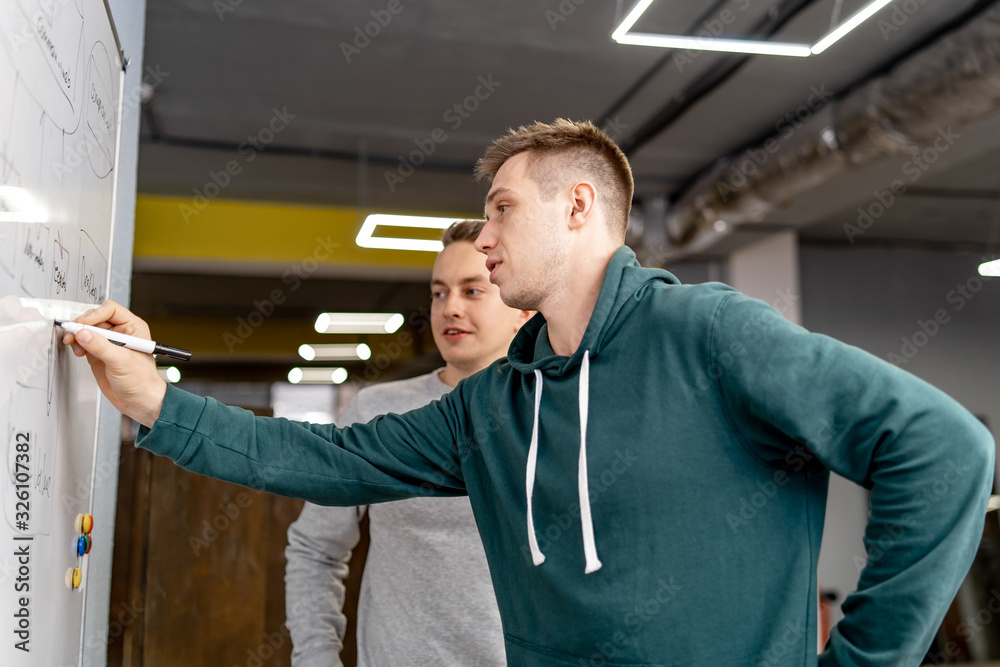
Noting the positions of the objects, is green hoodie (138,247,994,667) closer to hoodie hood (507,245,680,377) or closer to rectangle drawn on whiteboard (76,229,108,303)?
hoodie hood (507,245,680,377)

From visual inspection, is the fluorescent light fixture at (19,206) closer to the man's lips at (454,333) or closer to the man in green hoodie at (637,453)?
the man in green hoodie at (637,453)

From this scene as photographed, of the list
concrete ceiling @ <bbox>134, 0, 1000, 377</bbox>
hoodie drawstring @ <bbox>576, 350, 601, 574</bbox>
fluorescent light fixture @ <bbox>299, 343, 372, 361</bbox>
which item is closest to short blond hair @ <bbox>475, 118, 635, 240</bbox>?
hoodie drawstring @ <bbox>576, 350, 601, 574</bbox>

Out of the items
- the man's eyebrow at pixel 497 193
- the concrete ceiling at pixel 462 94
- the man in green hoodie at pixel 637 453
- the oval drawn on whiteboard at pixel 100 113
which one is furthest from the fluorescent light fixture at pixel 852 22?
the oval drawn on whiteboard at pixel 100 113

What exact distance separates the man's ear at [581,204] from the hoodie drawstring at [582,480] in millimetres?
258

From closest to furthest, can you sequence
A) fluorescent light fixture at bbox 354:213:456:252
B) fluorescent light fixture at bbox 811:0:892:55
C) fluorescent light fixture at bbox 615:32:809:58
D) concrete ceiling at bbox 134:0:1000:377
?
fluorescent light fixture at bbox 811:0:892:55, fluorescent light fixture at bbox 615:32:809:58, concrete ceiling at bbox 134:0:1000:377, fluorescent light fixture at bbox 354:213:456:252

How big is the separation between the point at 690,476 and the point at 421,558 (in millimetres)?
785

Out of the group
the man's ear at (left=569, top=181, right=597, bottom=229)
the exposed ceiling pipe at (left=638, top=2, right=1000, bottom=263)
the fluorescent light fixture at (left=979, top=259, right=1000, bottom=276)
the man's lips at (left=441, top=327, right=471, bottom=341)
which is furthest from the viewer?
the fluorescent light fixture at (left=979, top=259, right=1000, bottom=276)

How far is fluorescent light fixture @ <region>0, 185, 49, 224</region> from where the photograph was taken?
31.7 inches

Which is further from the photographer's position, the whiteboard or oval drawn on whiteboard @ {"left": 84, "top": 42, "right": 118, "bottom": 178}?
oval drawn on whiteboard @ {"left": 84, "top": 42, "right": 118, "bottom": 178}

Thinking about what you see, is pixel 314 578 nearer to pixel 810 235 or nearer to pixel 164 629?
pixel 164 629

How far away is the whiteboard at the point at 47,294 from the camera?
0.84 meters

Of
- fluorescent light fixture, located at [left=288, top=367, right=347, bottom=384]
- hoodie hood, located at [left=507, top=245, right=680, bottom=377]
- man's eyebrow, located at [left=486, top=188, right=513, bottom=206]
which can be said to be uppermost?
fluorescent light fixture, located at [left=288, top=367, right=347, bottom=384]

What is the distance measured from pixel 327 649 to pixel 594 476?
37.6 inches

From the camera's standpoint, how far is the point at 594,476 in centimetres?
117
